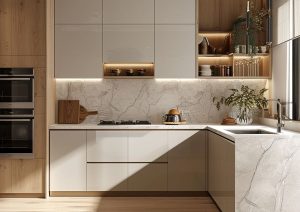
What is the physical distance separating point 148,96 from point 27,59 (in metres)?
1.54

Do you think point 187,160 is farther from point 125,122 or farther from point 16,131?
point 16,131

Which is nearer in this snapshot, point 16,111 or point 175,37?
point 16,111

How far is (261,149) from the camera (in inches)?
127

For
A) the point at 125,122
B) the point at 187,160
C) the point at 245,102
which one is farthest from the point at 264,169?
the point at 125,122

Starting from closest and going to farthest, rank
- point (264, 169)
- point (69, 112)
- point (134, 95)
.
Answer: point (264, 169)
point (69, 112)
point (134, 95)

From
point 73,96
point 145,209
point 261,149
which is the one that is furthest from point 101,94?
point 261,149

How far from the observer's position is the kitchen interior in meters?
4.56

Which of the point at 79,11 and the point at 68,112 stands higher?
the point at 79,11

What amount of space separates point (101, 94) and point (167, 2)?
1386 millimetres

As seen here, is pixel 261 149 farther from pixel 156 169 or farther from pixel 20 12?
pixel 20 12

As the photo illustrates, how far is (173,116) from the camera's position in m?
4.88

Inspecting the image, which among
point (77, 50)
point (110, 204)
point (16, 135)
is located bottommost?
Answer: point (110, 204)

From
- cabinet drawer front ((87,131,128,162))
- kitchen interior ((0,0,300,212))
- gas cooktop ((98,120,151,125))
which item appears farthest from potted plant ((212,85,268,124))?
cabinet drawer front ((87,131,128,162))

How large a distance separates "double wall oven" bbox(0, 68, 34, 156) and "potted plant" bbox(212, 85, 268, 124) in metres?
2.17
